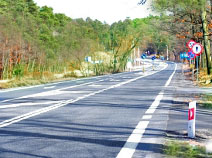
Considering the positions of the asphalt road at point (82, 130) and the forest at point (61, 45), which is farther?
the forest at point (61, 45)

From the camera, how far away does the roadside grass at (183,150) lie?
24.2 feet

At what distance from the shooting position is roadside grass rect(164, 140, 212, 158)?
7.37 metres

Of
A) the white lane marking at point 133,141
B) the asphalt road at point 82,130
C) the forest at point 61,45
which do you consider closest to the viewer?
the white lane marking at point 133,141

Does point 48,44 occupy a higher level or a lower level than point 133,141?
higher

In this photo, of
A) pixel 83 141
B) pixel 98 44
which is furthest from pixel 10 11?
pixel 83 141

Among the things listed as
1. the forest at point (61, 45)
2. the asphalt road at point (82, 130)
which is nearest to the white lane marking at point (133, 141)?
the asphalt road at point (82, 130)

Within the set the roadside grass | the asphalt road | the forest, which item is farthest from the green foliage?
the roadside grass

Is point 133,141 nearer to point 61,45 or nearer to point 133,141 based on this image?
point 133,141

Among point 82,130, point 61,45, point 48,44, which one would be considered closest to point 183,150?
point 82,130

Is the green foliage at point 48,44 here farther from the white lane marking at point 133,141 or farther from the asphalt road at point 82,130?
the white lane marking at point 133,141

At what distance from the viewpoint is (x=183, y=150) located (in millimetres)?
7816

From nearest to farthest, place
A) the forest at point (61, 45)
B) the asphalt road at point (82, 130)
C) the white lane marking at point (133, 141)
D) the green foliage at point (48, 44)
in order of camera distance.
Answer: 1. the white lane marking at point (133, 141)
2. the asphalt road at point (82, 130)
3. the forest at point (61, 45)
4. the green foliage at point (48, 44)

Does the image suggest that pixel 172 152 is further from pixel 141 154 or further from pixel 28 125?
pixel 28 125

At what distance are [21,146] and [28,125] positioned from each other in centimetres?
269
